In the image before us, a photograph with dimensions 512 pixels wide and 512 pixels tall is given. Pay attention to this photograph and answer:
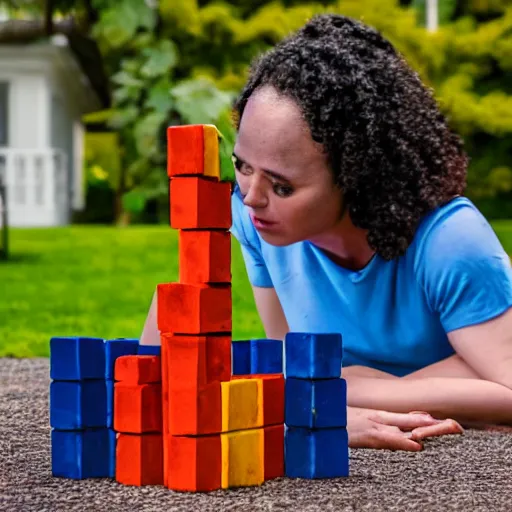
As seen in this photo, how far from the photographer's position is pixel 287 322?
290 cm

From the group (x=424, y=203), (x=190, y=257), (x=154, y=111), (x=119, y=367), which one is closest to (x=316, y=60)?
(x=424, y=203)

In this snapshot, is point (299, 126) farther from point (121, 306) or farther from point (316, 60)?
point (121, 306)

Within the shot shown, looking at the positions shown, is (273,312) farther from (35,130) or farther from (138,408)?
(35,130)

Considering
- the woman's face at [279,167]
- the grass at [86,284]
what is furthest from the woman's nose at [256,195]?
the grass at [86,284]

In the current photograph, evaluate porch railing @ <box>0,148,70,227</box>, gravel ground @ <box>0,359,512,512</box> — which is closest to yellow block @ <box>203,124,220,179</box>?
gravel ground @ <box>0,359,512,512</box>

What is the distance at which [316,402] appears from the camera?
1.90 meters

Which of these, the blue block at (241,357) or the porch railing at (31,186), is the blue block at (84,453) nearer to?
the blue block at (241,357)

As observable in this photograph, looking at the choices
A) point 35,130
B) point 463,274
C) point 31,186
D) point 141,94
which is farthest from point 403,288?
point 35,130

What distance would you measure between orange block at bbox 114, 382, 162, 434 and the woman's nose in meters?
0.47

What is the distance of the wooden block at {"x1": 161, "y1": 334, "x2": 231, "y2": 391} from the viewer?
1.79 metres

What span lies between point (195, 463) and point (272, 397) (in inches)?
8.1

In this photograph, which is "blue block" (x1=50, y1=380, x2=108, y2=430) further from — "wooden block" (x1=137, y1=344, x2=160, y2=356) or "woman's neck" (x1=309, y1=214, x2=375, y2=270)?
"woman's neck" (x1=309, y1=214, x2=375, y2=270)

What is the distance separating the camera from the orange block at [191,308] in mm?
Result: 1780

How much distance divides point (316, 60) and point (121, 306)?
14.2 feet
